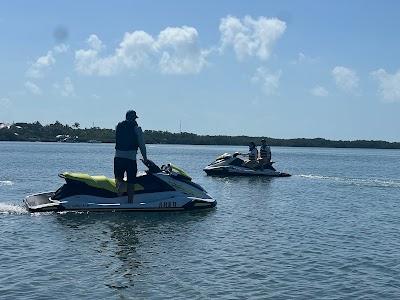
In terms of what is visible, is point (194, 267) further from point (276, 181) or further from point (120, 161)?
point (276, 181)

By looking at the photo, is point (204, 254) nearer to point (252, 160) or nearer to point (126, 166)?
point (126, 166)

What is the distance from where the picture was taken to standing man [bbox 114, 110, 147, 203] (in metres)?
19.8

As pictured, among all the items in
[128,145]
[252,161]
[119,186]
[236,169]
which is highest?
[128,145]

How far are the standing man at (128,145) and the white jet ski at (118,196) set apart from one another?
768 mm

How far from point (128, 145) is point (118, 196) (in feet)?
6.01

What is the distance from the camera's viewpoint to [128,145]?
20.0 metres

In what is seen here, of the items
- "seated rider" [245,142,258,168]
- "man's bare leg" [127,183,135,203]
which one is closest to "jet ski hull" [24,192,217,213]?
"man's bare leg" [127,183,135,203]

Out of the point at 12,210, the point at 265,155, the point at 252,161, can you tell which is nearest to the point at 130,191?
the point at 12,210

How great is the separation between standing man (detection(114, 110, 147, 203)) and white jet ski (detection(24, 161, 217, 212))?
0.77m

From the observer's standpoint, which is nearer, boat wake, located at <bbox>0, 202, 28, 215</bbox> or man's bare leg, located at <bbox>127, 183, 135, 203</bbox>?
boat wake, located at <bbox>0, 202, 28, 215</bbox>

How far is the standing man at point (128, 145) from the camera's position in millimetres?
19812

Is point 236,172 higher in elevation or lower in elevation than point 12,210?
higher

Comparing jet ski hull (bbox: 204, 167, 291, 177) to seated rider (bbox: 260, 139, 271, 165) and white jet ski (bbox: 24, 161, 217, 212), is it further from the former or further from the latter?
white jet ski (bbox: 24, 161, 217, 212)

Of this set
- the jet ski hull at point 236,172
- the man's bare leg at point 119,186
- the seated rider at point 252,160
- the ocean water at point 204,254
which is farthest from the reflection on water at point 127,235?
the seated rider at point 252,160
